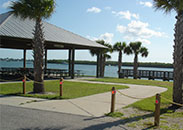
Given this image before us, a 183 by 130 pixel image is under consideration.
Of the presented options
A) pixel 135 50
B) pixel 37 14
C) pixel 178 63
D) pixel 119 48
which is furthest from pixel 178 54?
pixel 135 50

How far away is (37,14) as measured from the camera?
12617 millimetres

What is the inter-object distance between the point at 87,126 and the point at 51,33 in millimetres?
16122

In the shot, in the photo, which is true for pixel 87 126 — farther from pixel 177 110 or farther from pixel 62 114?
pixel 177 110

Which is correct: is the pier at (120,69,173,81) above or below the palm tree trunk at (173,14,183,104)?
below

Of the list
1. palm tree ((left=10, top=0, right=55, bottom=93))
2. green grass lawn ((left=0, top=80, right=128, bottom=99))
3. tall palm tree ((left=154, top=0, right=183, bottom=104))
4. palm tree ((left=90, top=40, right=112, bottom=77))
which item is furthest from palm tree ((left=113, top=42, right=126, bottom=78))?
tall palm tree ((left=154, top=0, right=183, bottom=104))

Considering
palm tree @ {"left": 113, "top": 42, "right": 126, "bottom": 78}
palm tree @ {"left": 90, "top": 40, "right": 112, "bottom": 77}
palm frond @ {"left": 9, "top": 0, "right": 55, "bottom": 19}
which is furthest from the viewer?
palm tree @ {"left": 113, "top": 42, "right": 126, "bottom": 78}

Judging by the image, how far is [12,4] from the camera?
12.7 metres

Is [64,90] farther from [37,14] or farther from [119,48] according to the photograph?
[119,48]

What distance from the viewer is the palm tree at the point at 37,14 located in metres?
12.5

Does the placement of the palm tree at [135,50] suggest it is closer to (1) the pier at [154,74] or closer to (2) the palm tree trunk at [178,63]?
(1) the pier at [154,74]

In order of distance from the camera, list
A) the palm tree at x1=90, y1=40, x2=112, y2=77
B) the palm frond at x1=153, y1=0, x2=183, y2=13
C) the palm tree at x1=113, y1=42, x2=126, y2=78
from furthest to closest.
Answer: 1. the palm tree at x1=113, y1=42, x2=126, y2=78
2. the palm tree at x1=90, y1=40, x2=112, y2=77
3. the palm frond at x1=153, y1=0, x2=183, y2=13

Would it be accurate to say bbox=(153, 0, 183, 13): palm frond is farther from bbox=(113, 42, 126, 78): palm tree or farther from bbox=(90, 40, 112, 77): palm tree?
bbox=(113, 42, 126, 78): palm tree

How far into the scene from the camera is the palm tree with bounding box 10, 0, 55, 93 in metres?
12.5

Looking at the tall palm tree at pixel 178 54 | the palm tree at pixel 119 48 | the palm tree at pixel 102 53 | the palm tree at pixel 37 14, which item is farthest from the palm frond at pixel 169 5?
the palm tree at pixel 119 48
